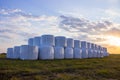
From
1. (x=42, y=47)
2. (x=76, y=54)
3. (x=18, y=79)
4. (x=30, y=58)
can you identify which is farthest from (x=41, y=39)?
(x=18, y=79)

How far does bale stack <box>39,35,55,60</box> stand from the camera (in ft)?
47.7

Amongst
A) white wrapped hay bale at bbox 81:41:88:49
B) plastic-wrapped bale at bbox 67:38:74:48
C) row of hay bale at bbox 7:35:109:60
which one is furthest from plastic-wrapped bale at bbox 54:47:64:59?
white wrapped hay bale at bbox 81:41:88:49

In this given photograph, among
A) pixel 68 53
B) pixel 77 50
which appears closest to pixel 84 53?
pixel 77 50

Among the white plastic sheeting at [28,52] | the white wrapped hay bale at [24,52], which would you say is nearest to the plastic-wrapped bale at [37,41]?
the white plastic sheeting at [28,52]

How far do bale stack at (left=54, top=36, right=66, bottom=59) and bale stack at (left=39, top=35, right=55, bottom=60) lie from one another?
0.47m

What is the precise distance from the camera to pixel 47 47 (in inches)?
571

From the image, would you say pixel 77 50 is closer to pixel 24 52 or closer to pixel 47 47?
pixel 47 47

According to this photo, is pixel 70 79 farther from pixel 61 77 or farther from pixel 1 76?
pixel 1 76

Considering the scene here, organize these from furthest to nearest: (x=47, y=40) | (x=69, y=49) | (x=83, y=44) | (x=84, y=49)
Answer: (x=83, y=44), (x=84, y=49), (x=69, y=49), (x=47, y=40)

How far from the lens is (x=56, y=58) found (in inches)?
608

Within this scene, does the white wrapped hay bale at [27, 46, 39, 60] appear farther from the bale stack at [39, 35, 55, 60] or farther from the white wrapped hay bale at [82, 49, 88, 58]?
the white wrapped hay bale at [82, 49, 88, 58]

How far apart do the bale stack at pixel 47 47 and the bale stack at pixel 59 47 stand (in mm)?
469

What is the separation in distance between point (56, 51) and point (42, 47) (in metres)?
1.14

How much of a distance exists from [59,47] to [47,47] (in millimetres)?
1318
